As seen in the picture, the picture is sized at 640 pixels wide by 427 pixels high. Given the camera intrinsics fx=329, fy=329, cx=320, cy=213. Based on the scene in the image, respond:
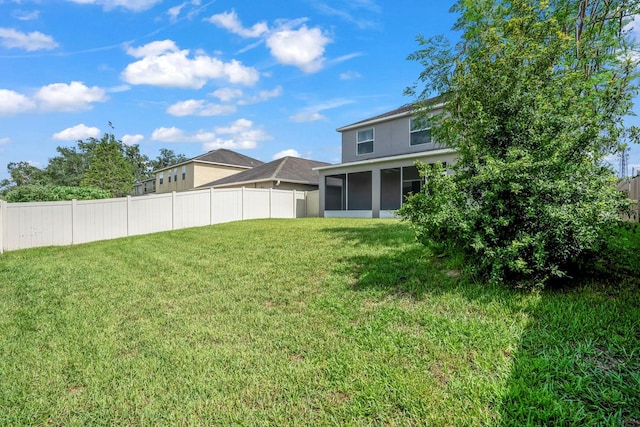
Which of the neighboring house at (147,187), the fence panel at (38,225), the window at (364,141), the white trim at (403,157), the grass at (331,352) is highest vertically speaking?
the window at (364,141)

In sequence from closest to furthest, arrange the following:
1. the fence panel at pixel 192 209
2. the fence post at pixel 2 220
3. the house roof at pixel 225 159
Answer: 1. the fence post at pixel 2 220
2. the fence panel at pixel 192 209
3. the house roof at pixel 225 159

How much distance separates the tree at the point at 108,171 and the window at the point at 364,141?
23.4m

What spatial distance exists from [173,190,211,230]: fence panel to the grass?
341 inches

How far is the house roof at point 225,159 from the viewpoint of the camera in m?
29.1

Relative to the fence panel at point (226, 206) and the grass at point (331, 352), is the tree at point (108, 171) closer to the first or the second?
the fence panel at point (226, 206)

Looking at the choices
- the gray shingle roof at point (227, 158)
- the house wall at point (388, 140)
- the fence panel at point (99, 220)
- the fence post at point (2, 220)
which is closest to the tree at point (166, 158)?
the gray shingle roof at point (227, 158)

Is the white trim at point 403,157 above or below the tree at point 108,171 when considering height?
below

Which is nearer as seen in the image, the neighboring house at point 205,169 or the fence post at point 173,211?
the fence post at point 173,211

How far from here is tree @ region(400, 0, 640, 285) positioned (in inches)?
134

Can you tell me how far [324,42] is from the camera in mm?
12727

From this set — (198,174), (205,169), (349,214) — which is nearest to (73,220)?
(349,214)

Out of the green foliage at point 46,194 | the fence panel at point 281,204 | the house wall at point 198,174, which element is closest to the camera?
the green foliage at point 46,194

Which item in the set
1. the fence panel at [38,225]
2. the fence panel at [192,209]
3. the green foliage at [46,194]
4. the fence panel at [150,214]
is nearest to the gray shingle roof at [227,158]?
the green foliage at [46,194]

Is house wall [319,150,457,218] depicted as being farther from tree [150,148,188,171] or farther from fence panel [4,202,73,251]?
tree [150,148,188,171]
